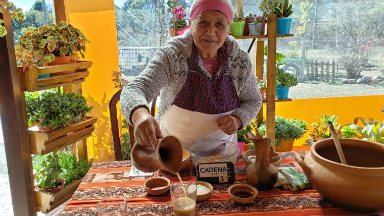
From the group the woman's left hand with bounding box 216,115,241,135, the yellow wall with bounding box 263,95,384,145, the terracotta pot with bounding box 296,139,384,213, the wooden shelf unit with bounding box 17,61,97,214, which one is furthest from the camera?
the yellow wall with bounding box 263,95,384,145

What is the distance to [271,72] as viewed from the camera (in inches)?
121

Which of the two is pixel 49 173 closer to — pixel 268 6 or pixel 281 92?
pixel 281 92

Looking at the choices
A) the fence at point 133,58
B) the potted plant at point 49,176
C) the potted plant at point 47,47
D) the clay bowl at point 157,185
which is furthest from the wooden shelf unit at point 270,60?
the potted plant at point 49,176

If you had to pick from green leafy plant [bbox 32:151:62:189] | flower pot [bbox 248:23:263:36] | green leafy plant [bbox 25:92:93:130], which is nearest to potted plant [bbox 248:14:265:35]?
flower pot [bbox 248:23:263:36]

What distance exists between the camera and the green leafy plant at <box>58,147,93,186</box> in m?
2.77

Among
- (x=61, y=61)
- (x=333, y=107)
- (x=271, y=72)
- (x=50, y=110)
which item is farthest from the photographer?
(x=333, y=107)

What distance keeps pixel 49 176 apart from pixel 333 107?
3622 millimetres

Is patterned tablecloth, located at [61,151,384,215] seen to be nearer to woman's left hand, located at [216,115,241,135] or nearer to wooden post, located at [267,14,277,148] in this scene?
woman's left hand, located at [216,115,241,135]

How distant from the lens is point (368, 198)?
99 centimetres

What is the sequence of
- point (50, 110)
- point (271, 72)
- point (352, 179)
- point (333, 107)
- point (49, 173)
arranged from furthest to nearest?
point (333, 107), point (271, 72), point (49, 173), point (50, 110), point (352, 179)

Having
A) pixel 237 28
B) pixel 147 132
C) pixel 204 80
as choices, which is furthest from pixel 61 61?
pixel 237 28

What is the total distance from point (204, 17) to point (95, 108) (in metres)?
2.15

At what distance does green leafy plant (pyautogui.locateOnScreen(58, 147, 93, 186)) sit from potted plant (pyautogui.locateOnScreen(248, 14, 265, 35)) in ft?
7.41

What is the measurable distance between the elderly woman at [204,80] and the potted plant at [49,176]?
4.26 feet
